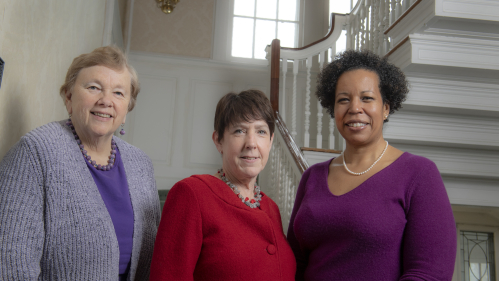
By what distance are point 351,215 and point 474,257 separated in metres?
4.19

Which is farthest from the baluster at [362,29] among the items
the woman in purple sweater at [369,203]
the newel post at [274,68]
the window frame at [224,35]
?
the woman in purple sweater at [369,203]

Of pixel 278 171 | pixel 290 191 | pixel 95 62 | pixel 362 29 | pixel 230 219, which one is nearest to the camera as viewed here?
pixel 230 219

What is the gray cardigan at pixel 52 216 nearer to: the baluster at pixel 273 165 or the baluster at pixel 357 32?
the baluster at pixel 273 165

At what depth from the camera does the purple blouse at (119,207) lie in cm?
132

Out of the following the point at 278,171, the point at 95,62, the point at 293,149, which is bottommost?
the point at 278,171

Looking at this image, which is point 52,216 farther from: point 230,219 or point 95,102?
point 230,219

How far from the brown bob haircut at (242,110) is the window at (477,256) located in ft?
13.9

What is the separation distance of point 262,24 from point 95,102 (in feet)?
16.7

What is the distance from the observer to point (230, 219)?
1232 millimetres

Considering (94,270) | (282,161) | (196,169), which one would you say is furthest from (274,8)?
(94,270)

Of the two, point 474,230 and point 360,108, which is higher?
point 360,108

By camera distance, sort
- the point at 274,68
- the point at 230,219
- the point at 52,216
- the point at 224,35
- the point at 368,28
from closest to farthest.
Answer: the point at 52,216
the point at 230,219
the point at 368,28
the point at 274,68
the point at 224,35

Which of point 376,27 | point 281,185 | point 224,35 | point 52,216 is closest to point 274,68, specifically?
point 376,27

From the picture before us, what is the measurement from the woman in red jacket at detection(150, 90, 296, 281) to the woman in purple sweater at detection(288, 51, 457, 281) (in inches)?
5.1
